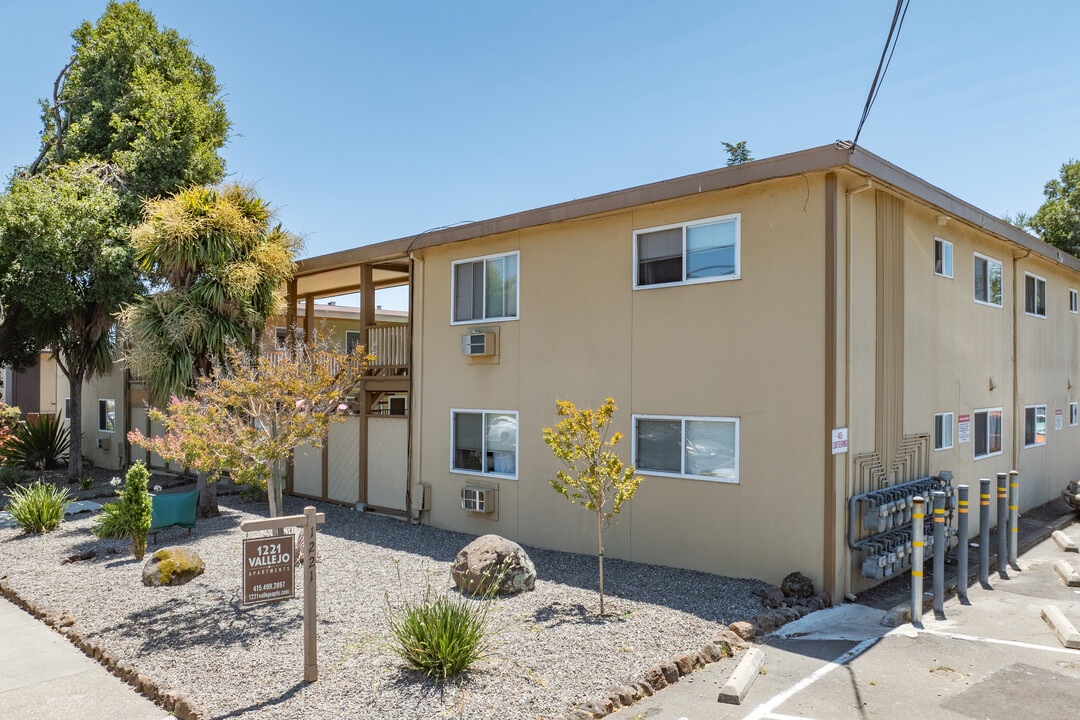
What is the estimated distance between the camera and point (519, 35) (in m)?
13.7

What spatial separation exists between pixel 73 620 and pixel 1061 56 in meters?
11.7

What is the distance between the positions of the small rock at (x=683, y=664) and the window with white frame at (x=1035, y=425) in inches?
428

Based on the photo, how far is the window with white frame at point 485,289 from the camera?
11359mm

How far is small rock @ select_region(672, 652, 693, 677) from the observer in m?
5.88

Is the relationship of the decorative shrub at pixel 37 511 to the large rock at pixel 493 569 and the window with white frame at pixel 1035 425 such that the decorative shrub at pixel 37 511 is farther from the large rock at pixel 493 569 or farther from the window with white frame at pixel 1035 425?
the window with white frame at pixel 1035 425

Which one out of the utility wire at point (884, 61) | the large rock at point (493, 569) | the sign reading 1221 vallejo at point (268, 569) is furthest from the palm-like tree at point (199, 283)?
the utility wire at point (884, 61)

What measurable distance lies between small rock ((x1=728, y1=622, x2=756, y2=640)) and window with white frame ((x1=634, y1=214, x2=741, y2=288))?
4.08 meters

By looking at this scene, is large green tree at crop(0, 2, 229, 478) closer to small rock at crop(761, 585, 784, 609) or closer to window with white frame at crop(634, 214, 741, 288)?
window with white frame at crop(634, 214, 741, 288)

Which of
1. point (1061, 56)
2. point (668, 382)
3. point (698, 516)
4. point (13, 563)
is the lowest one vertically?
point (13, 563)

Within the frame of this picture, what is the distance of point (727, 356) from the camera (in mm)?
8766

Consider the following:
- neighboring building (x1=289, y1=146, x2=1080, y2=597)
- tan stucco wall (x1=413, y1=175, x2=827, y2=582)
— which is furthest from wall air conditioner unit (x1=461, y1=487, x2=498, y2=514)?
tan stucco wall (x1=413, y1=175, x2=827, y2=582)

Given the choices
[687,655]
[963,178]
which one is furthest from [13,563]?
[963,178]

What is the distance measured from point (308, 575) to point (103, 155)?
15.0 meters

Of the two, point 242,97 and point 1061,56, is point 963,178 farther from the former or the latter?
point 242,97
